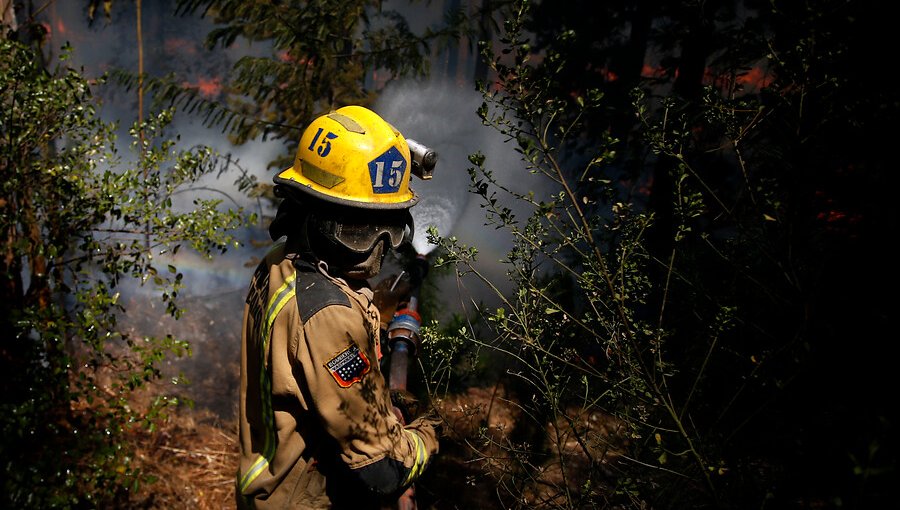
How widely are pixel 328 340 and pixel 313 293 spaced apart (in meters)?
0.22

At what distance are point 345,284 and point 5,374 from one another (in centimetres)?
306

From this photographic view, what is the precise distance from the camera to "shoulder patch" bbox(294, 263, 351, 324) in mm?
2340

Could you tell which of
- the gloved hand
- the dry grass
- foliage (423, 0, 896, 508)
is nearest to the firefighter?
foliage (423, 0, 896, 508)

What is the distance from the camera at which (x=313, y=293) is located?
2.39 meters

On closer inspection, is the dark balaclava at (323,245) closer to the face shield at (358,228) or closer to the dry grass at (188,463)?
the face shield at (358,228)

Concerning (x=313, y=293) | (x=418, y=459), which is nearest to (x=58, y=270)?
(x=313, y=293)

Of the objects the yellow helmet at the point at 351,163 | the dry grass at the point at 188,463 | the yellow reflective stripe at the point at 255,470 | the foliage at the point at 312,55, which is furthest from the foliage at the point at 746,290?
the dry grass at the point at 188,463

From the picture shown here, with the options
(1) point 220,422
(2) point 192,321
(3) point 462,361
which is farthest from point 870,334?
(2) point 192,321

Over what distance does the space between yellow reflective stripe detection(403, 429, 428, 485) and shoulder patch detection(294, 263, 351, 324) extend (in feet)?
2.64

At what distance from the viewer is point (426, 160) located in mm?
2846

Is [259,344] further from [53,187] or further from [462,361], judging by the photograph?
[462,361]

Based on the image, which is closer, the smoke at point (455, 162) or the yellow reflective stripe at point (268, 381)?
the yellow reflective stripe at point (268, 381)

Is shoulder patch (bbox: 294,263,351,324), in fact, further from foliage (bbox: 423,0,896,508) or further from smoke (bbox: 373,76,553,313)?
smoke (bbox: 373,76,553,313)

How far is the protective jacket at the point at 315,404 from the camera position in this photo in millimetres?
2314
